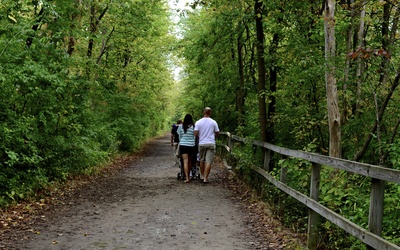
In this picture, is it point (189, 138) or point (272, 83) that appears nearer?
point (272, 83)

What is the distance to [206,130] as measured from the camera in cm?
1131

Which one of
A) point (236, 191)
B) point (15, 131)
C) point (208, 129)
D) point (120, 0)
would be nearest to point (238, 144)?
point (208, 129)

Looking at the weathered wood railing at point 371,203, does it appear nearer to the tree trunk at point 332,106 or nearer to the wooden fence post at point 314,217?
the wooden fence post at point 314,217

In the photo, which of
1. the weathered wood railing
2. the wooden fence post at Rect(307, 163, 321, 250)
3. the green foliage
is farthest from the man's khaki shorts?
the wooden fence post at Rect(307, 163, 321, 250)

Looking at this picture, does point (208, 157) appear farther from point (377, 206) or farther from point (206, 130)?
point (377, 206)

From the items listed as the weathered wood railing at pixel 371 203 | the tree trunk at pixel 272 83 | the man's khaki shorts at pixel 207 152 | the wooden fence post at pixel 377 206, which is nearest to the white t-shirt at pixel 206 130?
the man's khaki shorts at pixel 207 152

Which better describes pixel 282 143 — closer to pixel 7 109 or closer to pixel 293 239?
pixel 293 239

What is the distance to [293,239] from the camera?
5.70 m

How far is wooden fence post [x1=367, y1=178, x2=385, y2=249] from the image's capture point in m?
3.59

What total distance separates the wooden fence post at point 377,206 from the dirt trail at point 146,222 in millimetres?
2119

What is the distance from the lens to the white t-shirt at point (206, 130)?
11289 mm

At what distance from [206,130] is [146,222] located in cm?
481

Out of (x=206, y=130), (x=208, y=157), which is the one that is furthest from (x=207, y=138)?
(x=208, y=157)

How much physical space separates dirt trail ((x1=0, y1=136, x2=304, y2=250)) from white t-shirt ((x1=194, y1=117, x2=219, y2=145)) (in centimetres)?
134
